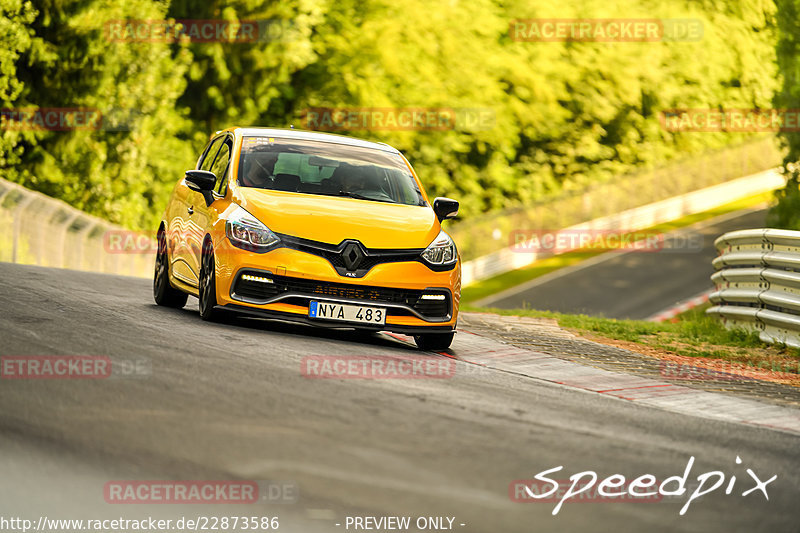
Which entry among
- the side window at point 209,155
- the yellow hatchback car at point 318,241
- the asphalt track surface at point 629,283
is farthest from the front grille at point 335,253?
the asphalt track surface at point 629,283

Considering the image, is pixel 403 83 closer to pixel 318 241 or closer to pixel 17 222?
pixel 17 222

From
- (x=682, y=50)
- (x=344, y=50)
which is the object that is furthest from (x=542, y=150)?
(x=344, y=50)

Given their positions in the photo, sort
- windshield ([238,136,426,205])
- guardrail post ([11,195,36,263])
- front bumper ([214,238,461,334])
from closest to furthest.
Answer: front bumper ([214,238,461,334]), windshield ([238,136,426,205]), guardrail post ([11,195,36,263])

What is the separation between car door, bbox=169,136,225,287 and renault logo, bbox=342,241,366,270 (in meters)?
1.72

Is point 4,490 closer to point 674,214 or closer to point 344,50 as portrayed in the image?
point 344,50

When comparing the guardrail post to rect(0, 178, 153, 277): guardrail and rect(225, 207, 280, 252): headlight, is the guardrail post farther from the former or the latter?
rect(225, 207, 280, 252): headlight

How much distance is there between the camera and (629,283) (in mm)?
40219

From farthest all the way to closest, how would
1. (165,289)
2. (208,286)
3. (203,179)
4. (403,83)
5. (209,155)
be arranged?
(403,83)
(209,155)
(165,289)
(203,179)
(208,286)

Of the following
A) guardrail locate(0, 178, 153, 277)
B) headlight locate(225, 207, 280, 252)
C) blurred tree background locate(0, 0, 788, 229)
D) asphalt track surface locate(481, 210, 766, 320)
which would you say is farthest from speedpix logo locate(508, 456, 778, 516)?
asphalt track surface locate(481, 210, 766, 320)

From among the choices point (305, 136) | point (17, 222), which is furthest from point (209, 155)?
point (17, 222)

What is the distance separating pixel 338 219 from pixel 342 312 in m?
0.87

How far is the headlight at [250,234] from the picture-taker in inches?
391

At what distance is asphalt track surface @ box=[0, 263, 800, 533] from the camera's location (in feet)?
17.0

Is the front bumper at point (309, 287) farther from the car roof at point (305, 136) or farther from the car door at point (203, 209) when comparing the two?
the car roof at point (305, 136)
